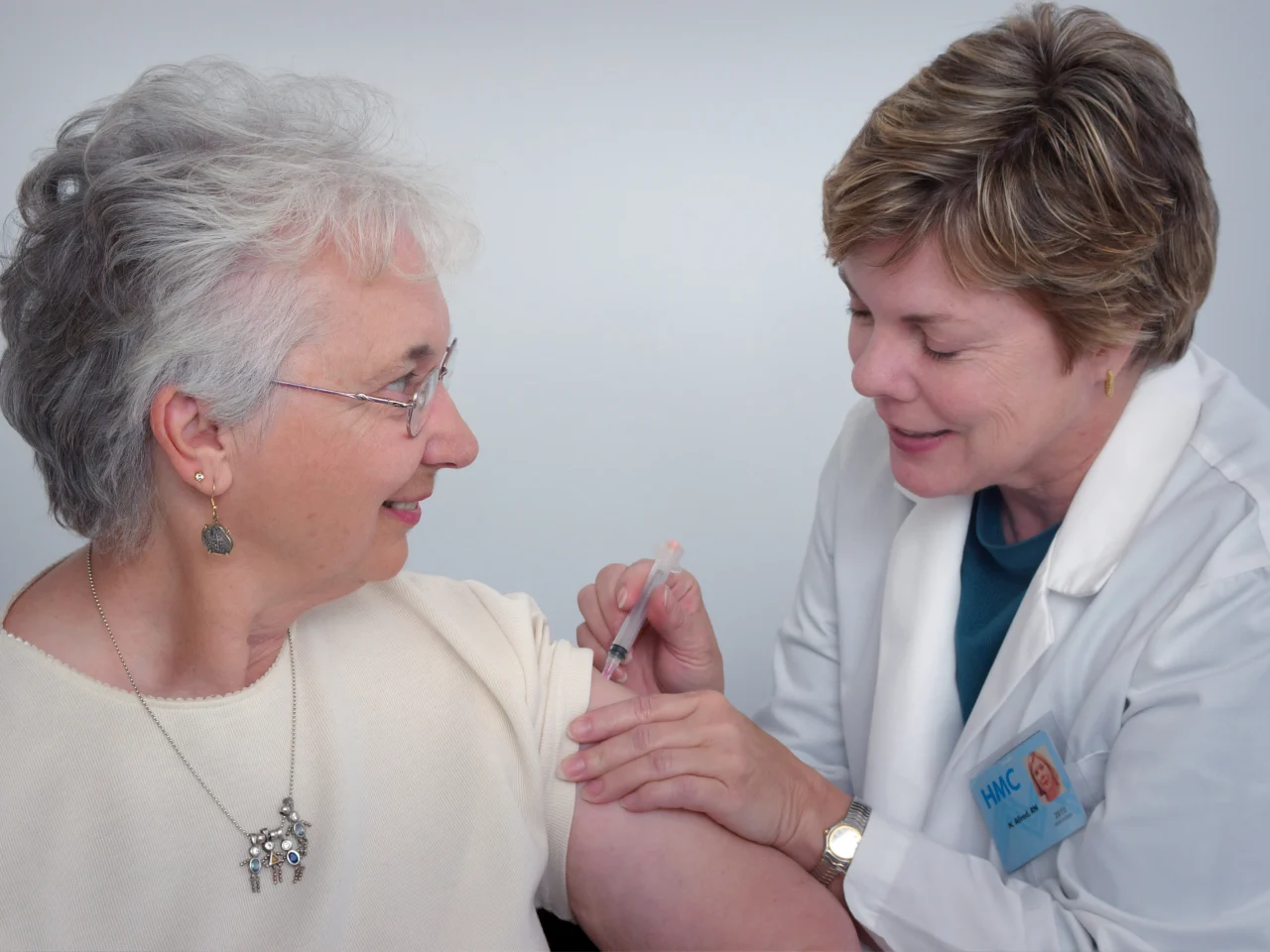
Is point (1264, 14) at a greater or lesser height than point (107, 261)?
greater

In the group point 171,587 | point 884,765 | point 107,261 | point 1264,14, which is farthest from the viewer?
point 1264,14

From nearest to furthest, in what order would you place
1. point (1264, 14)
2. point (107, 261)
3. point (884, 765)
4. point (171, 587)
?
point (107, 261)
point (171, 587)
point (884, 765)
point (1264, 14)

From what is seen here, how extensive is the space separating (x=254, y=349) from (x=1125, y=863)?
3.73ft

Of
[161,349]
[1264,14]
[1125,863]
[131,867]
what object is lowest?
[131,867]

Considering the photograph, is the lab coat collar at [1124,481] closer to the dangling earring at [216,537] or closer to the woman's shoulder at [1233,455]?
the woman's shoulder at [1233,455]

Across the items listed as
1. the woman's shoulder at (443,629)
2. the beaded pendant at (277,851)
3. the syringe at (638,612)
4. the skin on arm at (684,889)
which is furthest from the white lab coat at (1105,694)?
the beaded pendant at (277,851)

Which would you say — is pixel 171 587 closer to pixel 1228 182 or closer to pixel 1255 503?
pixel 1255 503

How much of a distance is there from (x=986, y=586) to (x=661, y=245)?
1223 millimetres

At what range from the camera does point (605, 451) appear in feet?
9.31

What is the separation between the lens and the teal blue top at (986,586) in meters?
1.80

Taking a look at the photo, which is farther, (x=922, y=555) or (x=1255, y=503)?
(x=922, y=555)

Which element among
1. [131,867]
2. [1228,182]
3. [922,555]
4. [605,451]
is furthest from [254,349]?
[1228,182]

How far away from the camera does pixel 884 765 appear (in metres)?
1.80

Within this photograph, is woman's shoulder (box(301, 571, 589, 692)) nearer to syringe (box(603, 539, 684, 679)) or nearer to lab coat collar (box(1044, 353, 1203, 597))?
syringe (box(603, 539, 684, 679))
